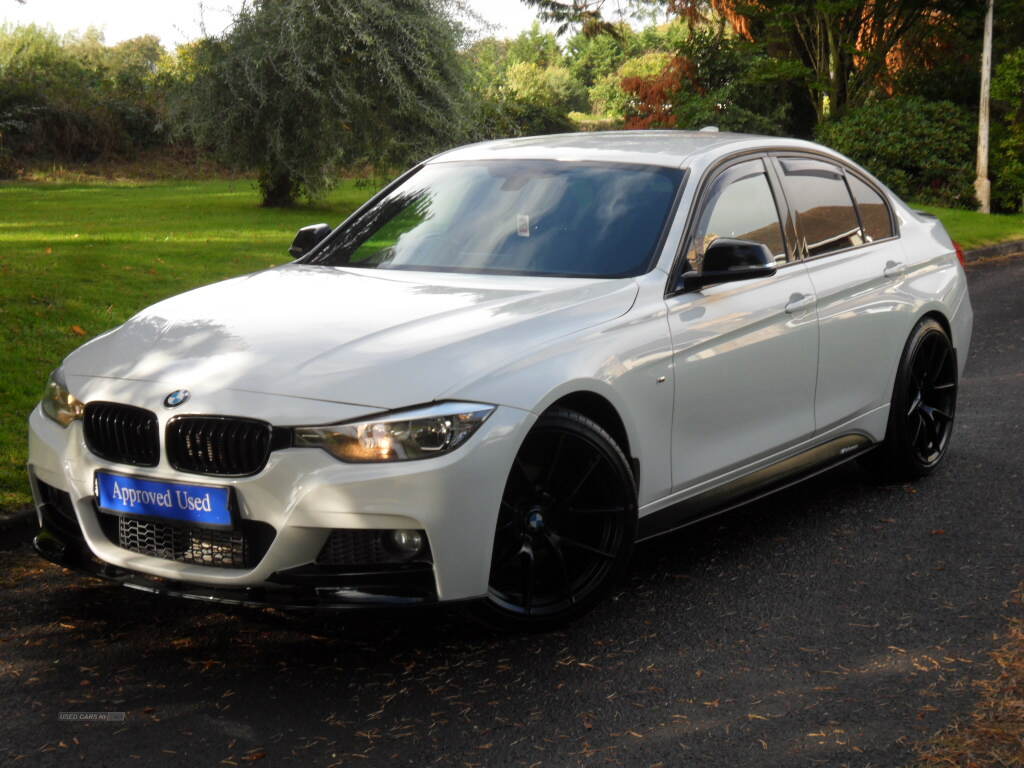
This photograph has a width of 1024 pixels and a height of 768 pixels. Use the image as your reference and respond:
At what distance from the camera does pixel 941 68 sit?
1275 inches

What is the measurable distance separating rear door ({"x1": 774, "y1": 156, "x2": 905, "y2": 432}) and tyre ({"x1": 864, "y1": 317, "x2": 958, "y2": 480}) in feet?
0.38

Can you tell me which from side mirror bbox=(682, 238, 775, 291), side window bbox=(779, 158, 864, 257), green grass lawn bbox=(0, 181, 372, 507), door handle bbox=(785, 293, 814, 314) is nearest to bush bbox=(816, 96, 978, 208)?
green grass lawn bbox=(0, 181, 372, 507)

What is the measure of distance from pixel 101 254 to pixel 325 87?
37.7ft

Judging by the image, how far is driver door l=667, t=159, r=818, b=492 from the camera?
5.03m

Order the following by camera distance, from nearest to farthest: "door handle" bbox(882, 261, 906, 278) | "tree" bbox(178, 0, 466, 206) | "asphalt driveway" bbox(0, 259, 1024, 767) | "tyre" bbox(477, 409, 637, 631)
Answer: "asphalt driveway" bbox(0, 259, 1024, 767) < "tyre" bbox(477, 409, 637, 631) < "door handle" bbox(882, 261, 906, 278) < "tree" bbox(178, 0, 466, 206)

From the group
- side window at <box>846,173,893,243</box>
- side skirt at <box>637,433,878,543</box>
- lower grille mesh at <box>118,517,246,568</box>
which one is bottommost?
side skirt at <box>637,433,878,543</box>

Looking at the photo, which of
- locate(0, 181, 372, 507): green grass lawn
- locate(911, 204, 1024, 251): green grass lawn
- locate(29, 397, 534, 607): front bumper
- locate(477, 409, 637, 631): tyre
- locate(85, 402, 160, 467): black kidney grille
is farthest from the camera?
locate(911, 204, 1024, 251): green grass lawn

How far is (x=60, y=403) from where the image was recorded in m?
4.59

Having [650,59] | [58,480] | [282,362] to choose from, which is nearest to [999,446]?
[282,362]

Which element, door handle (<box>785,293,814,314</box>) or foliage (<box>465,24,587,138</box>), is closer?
door handle (<box>785,293,814,314</box>)

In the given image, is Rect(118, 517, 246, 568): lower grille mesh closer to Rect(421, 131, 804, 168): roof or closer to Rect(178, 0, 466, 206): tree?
Rect(421, 131, 804, 168): roof

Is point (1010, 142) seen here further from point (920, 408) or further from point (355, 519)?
point (355, 519)

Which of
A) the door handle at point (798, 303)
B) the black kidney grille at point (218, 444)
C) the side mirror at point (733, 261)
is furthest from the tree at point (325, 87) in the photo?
the black kidney grille at point (218, 444)

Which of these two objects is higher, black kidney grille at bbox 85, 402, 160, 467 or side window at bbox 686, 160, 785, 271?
side window at bbox 686, 160, 785, 271
